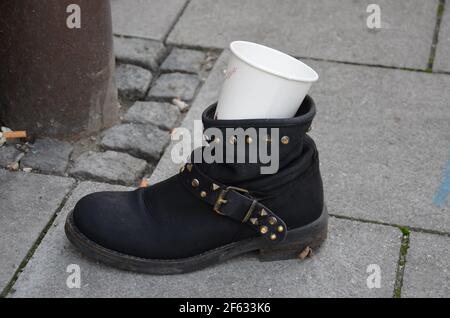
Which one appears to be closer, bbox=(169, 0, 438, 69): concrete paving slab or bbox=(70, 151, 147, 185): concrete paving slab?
bbox=(70, 151, 147, 185): concrete paving slab

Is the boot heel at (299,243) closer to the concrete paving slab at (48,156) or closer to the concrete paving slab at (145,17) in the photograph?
the concrete paving slab at (48,156)

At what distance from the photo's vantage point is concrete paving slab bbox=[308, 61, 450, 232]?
7.96 feet

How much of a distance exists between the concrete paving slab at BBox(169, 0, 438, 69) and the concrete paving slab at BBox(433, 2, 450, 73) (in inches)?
1.9

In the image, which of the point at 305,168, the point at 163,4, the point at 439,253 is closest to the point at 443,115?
the point at 439,253

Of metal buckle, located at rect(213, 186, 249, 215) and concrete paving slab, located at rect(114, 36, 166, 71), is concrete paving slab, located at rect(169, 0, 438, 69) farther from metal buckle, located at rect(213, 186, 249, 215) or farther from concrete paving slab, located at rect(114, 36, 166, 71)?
metal buckle, located at rect(213, 186, 249, 215)

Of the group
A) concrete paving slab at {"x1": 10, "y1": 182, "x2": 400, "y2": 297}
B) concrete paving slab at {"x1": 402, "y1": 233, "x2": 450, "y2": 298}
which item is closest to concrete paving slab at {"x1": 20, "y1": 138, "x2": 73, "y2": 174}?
concrete paving slab at {"x1": 10, "y1": 182, "x2": 400, "y2": 297}

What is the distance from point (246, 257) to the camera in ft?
7.12

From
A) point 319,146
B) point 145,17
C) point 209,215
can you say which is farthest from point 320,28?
point 209,215

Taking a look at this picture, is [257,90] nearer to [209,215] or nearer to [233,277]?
[209,215]

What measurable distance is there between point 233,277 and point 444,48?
5.85 ft

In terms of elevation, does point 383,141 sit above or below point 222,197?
below

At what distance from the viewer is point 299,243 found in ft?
7.00
